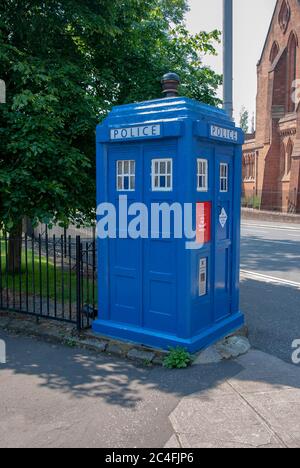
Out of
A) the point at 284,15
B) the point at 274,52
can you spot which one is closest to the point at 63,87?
the point at 284,15

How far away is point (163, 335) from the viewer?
5.30 m

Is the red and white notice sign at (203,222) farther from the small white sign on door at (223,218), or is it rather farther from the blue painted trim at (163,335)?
the blue painted trim at (163,335)

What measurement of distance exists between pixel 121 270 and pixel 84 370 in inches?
53.0

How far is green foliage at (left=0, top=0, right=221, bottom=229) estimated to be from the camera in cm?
660

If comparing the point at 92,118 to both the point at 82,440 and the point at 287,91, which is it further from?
the point at 287,91

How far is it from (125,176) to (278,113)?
35659mm

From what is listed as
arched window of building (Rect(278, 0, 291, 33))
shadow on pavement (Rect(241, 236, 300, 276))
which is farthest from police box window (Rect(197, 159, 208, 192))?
arched window of building (Rect(278, 0, 291, 33))

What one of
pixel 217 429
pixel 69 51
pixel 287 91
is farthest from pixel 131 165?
pixel 287 91

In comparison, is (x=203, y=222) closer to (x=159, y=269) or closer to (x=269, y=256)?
(x=159, y=269)

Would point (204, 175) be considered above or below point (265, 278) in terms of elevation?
above

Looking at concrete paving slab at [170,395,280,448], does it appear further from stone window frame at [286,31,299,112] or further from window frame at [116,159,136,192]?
stone window frame at [286,31,299,112]

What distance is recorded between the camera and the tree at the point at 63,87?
6.60 m

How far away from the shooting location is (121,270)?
567 centimetres
